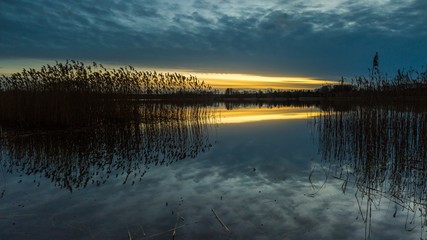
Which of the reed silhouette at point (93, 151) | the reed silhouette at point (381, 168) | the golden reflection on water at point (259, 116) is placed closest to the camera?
the reed silhouette at point (381, 168)

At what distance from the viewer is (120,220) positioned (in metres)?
4.27

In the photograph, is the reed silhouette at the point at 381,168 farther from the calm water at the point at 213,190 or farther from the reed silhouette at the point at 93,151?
the reed silhouette at the point at 93,151

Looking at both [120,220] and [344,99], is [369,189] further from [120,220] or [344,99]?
[344,99]

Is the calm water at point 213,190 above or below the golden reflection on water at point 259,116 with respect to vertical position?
above

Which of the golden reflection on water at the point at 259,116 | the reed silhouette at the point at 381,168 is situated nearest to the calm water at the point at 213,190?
the reed silhouette at the point at 381,168

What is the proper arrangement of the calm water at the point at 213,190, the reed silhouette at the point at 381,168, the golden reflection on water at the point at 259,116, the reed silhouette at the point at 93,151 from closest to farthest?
1. the calm water at the point at 213,190
2. the reed silhouette at the point at 381,168
3. the reed silhouette at the point at 93,151
4. the golden reflection on water at the point at 259,116

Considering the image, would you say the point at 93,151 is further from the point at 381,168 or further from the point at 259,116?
the point at 259,116

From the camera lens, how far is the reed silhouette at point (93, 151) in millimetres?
7098

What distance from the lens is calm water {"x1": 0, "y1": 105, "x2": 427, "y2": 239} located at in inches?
157

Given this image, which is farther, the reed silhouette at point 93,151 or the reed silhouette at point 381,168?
the reed silhouette at point 93,151

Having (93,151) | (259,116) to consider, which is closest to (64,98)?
(93,151)

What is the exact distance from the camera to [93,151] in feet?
31.5

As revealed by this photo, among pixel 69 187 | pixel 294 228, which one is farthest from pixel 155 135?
pixel 294 228

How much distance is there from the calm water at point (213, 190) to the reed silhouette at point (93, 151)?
0.11 ft
